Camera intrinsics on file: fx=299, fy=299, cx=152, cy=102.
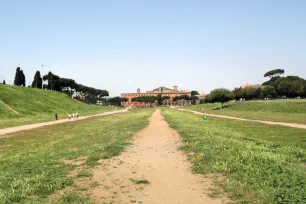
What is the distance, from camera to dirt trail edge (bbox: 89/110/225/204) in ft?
29.3

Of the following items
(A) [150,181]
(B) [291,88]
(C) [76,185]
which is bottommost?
(A) [150,181]

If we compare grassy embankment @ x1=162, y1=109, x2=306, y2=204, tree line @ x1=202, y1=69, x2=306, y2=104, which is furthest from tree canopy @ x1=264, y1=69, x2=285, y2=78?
grassy embankment @ x1=162, y1=109, x2=306, y2=204

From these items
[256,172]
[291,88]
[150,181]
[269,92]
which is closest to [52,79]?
[269,92]

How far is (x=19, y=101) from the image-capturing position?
82.8 meters

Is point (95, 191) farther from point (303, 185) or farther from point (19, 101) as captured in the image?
point (19, 101)

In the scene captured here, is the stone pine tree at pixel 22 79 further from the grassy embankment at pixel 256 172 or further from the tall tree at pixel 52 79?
the grassy embankment at pixel 256 172

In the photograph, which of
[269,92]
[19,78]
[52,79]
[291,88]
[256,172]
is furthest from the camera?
[52,79]

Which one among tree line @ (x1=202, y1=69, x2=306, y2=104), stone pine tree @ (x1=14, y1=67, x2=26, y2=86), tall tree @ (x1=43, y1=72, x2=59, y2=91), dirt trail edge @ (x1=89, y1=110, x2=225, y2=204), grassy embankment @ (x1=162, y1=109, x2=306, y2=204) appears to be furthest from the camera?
tall tree @ (x1=43, y1=72, x2=59, y2=91)

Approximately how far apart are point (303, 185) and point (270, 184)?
3.10 ft

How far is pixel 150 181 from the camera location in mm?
10891

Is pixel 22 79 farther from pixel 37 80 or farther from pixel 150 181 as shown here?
pixel 150 181

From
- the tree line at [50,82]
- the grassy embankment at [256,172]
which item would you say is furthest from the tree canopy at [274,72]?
the grassy embankment at [256,172]

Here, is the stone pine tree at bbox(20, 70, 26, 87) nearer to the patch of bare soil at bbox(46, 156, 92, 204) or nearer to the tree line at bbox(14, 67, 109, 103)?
the tree line at bbox(14, 67, 109, 103)

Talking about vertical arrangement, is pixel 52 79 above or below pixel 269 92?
above
